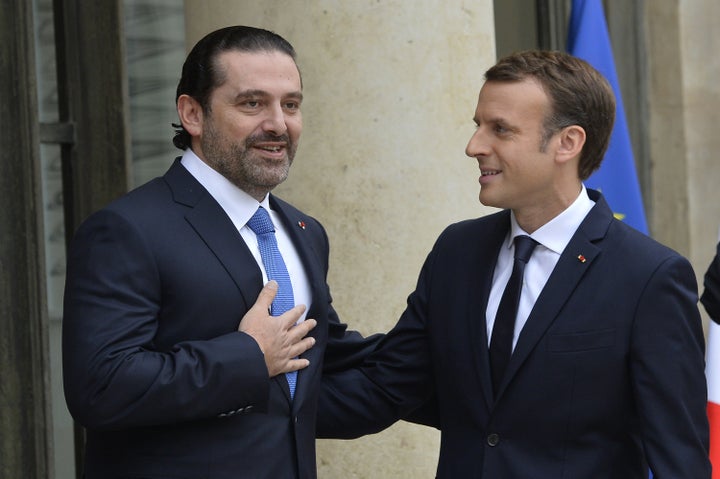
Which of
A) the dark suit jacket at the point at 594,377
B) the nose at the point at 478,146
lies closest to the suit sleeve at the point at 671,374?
the dark suit jacket at the point at 594,377

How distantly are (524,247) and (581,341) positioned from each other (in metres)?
0.32

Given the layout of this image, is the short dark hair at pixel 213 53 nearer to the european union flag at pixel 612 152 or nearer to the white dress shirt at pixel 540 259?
the white dress shirt at pixel 540 259

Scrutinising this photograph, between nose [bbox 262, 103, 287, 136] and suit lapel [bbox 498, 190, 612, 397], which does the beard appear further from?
suit lapel [bbox 498, 190, 612, 397]

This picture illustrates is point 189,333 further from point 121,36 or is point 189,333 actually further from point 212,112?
point 121,36

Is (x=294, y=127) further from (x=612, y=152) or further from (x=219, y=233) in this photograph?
(x=612, y=152)

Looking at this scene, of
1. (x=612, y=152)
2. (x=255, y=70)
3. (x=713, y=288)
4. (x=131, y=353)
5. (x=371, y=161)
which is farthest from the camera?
(x=612, y=152)

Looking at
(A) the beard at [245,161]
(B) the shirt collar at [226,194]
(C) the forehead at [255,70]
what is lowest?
(B) the shirt collar at [226,194]

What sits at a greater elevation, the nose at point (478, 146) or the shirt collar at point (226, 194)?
the nose at point (478, 146)

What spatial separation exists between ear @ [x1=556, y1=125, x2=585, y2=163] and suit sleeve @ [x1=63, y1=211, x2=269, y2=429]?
3.26 ft

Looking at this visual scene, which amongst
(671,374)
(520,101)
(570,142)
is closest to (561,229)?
(570,142)

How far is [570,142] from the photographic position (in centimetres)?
357

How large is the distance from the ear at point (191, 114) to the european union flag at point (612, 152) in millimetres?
3554

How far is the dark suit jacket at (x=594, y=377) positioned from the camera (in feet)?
10.8

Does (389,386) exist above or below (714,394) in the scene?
above
